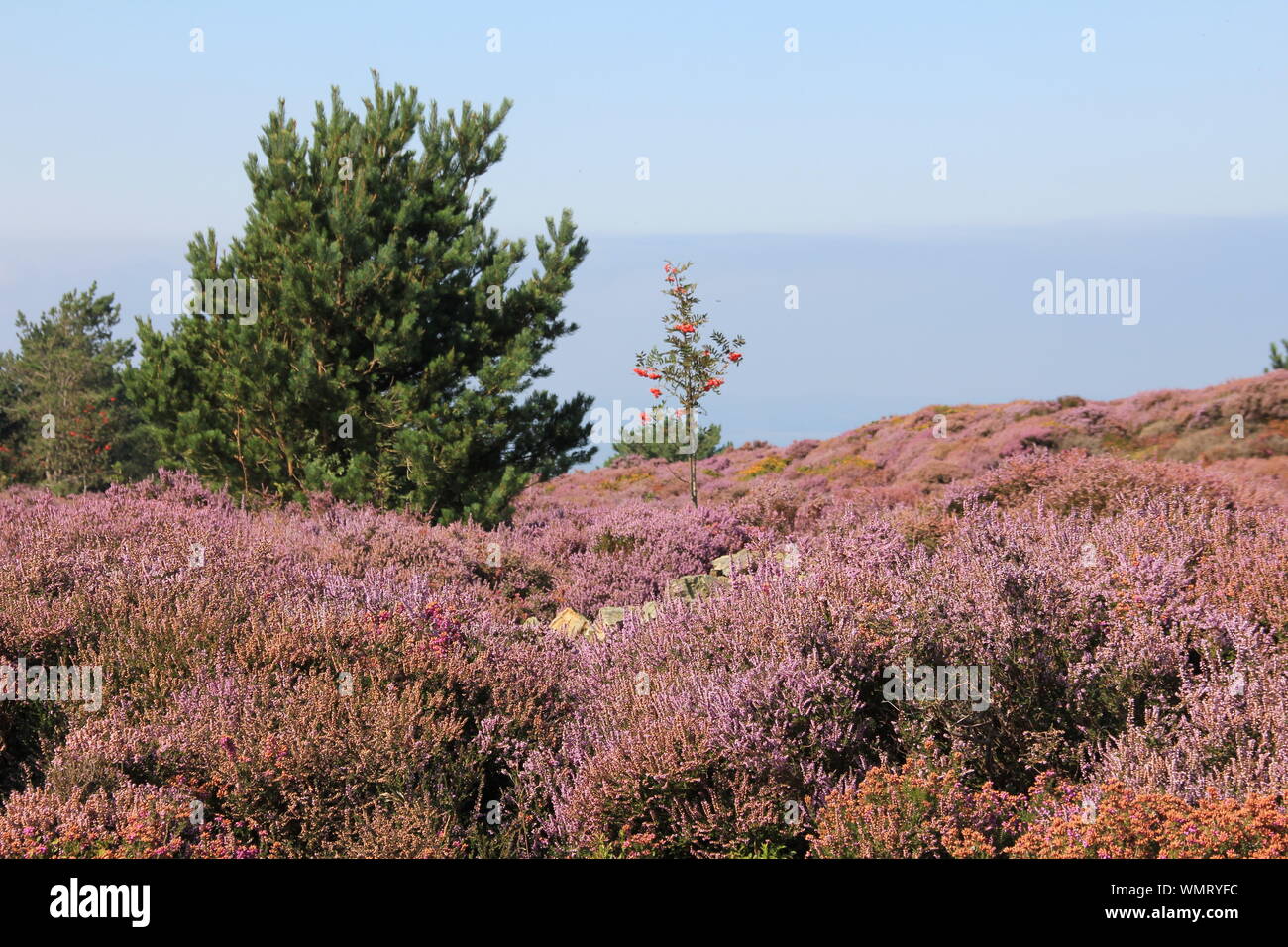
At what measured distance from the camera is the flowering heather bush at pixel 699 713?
3949 mm

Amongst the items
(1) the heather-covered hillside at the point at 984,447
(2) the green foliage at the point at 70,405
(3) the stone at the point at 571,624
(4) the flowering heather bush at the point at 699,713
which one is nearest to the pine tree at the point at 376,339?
(1) the heather-covered hillside at the point at 984,447

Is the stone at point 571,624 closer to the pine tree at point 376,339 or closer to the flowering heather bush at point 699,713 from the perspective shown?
the flowering heather bush at point 699,713

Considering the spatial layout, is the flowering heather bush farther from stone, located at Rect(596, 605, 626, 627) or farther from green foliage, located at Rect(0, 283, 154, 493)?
green foliage, located at Rect(0, 283, 154, 493)

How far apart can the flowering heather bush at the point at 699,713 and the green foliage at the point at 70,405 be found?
21746 mm

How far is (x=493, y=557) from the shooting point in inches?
392

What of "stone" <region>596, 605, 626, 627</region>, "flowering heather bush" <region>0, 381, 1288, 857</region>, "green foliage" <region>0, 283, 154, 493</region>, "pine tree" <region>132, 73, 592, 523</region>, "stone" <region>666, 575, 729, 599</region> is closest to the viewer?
"flowering heather bush" <region>0, 381, 1288, 857</region>

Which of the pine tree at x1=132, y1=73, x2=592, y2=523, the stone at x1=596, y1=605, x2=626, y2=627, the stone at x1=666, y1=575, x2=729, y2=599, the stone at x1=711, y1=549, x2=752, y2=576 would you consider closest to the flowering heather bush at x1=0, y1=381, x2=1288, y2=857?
the stone at x1=596, y1=605, x2=626, y2=627

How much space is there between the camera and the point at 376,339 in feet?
44.4

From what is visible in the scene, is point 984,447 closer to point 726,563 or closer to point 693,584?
point 726,563

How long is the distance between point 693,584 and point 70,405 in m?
28.1

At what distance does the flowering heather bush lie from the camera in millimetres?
3949

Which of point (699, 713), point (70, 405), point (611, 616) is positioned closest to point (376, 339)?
point (611, 616)

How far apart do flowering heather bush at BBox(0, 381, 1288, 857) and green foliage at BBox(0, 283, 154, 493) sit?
71.3 feet
